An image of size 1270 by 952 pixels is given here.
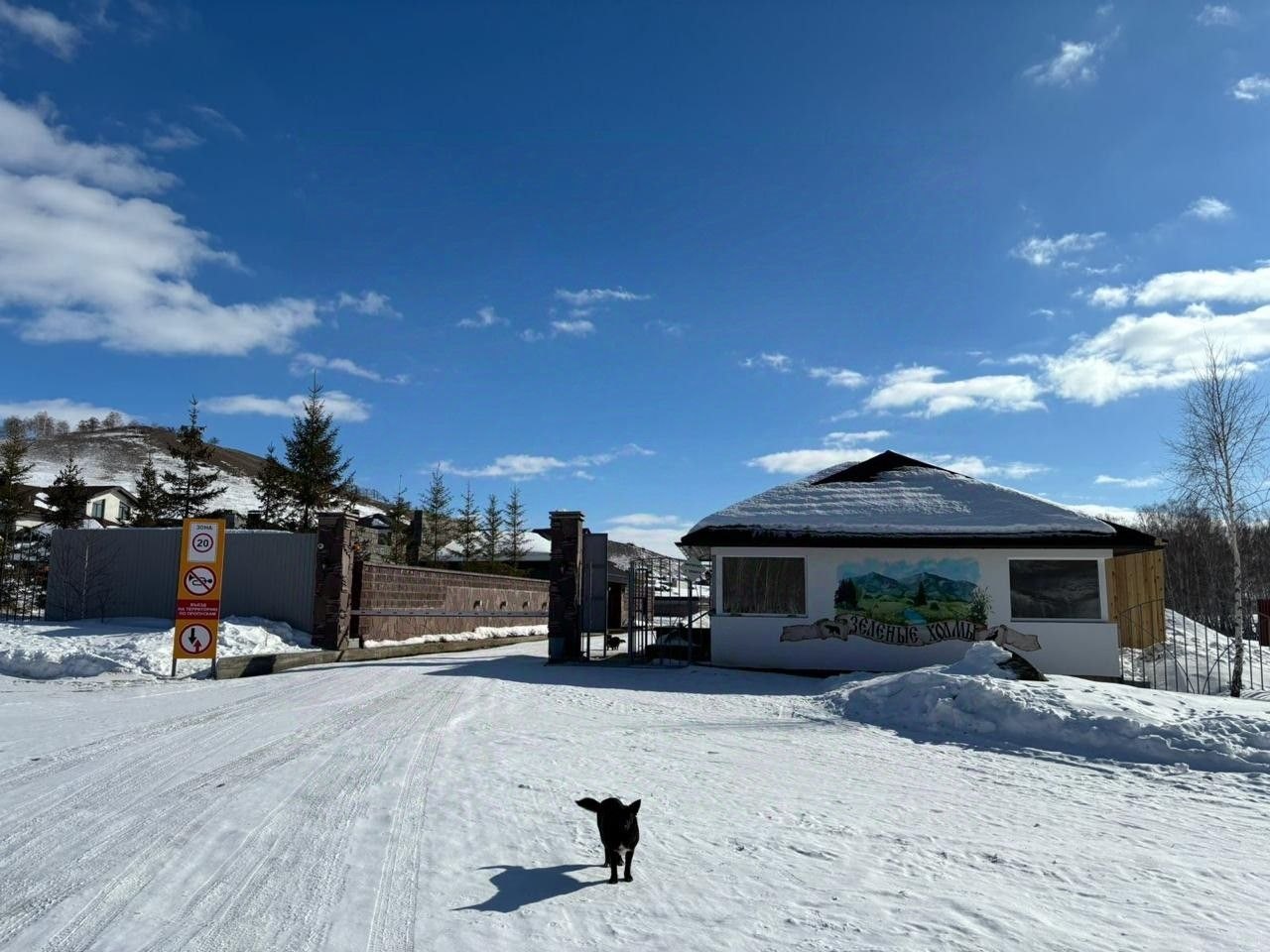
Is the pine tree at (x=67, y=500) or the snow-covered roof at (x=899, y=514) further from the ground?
the pine tree at (x=67, y=500)

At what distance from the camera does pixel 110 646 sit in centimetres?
1609

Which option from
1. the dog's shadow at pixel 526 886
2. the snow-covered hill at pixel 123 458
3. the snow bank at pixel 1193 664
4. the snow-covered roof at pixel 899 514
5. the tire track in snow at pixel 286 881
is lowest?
the snow bank at pixel 1193 664

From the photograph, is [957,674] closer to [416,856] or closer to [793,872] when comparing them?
[793,872]

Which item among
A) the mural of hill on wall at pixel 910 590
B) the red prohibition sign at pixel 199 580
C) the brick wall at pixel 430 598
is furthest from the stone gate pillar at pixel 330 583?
the mural of hill on wall at pixel 910 590

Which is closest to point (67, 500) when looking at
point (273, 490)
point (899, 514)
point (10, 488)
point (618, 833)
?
point (10, 488)

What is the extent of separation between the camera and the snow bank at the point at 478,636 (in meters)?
22.3

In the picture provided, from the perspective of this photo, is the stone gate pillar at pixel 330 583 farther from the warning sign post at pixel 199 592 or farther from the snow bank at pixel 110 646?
the warning sign post at pixel 199 592

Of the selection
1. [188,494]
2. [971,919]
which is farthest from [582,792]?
[188,494]

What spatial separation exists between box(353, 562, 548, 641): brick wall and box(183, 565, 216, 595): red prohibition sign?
208 inches

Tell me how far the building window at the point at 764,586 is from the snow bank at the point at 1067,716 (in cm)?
422

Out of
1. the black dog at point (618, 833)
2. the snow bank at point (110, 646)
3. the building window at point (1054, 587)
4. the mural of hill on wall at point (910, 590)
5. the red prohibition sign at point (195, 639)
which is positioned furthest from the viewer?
the mural of hill on wall at point (910, 590)

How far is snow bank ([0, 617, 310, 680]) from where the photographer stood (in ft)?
49.8

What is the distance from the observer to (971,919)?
177 inches

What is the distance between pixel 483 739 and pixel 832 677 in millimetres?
9054
